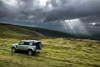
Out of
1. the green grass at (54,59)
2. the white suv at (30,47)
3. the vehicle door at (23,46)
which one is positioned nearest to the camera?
the green grass at (54,59)

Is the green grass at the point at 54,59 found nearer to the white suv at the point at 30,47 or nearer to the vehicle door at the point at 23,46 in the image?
the white suv at the point at 30,47

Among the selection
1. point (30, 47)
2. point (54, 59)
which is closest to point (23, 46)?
point (30, 47)

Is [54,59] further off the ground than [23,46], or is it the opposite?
[23,46]

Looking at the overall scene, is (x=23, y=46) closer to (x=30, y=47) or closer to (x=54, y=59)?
(x=30, y=47)

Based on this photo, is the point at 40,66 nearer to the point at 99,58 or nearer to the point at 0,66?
the point at 0,66

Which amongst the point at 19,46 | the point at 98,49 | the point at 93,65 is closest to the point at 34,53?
the point at 19,46

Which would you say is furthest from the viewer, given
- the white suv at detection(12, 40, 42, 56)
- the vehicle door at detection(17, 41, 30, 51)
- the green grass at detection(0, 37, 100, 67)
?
the vehicle door at detection(17, 41, 30, 51)

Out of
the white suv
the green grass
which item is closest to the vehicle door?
the white suv

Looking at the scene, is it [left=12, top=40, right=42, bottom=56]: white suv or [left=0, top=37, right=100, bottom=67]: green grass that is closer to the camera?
[left=0, top=37, right=100, bottom=67]: green grass

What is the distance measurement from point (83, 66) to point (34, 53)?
10.4 metres

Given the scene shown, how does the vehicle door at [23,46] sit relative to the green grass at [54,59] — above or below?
above

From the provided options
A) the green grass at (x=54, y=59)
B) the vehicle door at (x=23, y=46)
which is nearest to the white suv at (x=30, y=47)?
the vehicle door at (x=23, y=46)

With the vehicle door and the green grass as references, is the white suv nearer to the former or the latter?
the vehicle door

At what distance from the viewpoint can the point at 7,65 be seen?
21266 millimetres
